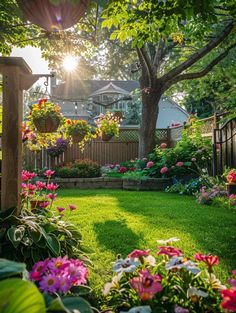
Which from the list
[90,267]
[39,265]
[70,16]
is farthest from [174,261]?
[70,16]

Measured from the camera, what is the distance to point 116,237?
372cm

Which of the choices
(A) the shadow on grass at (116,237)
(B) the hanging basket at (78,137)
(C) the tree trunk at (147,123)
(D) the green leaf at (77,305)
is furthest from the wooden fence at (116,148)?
(D) the green leaf at (77,305)

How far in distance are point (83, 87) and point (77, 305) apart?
1274 inches

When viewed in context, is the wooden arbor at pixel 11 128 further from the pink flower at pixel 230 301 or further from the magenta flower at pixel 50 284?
the pink flower at pixel 230 301

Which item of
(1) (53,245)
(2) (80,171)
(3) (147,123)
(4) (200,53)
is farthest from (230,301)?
(3) (147,123)

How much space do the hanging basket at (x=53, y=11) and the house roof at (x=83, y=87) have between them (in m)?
30.0

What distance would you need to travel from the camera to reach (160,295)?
1.55 m

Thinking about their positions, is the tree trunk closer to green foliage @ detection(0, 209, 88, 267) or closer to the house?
green foliage @ detection(0, 209, 88, 267)

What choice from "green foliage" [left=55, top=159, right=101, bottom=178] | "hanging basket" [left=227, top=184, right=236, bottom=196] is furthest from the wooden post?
"green foliage" [left=55, top=159, right=101, bottom=178]

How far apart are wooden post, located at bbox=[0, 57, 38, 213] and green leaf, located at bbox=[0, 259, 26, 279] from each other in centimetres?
134

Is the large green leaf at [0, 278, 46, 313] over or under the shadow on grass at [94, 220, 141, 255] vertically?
over

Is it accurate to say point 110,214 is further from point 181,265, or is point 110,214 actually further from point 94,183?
point 94,183

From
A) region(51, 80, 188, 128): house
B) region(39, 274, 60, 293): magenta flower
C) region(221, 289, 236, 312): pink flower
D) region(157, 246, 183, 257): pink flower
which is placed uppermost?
region(51, 80, 188, 128): house

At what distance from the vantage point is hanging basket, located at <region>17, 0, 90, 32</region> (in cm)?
188
